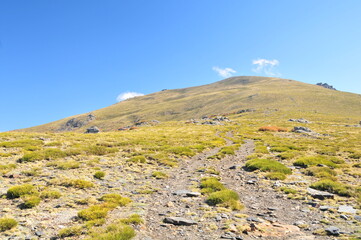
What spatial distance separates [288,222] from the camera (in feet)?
28.0

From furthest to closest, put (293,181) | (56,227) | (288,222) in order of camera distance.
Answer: (293,181) < (288,222) < (56,227)

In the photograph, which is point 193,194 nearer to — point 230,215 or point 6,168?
point 230,215

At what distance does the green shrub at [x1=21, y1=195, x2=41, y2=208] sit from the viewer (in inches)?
370

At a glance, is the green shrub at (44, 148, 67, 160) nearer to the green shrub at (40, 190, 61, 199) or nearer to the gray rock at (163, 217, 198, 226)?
the green shrub at (40, 190, 61, 199)

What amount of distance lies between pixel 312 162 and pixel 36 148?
26970 millimetres

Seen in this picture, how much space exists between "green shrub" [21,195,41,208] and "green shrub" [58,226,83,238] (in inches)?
131

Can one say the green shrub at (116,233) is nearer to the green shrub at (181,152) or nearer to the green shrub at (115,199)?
the green shrub at (115,199)

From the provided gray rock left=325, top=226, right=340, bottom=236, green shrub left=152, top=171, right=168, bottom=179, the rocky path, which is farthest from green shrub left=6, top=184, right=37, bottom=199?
gray rock left=325, top=226, right=340, bottom=236

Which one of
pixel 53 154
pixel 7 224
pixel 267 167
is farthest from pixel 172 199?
pixel 53 154

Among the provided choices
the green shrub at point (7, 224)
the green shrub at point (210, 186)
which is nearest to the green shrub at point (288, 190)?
the green shrub at point (210, 186)

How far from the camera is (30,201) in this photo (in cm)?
952

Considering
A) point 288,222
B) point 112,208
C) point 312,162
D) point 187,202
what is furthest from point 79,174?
point 312,162

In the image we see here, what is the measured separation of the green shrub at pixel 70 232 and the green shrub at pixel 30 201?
332cm

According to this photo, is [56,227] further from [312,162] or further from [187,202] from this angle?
[312,162]
